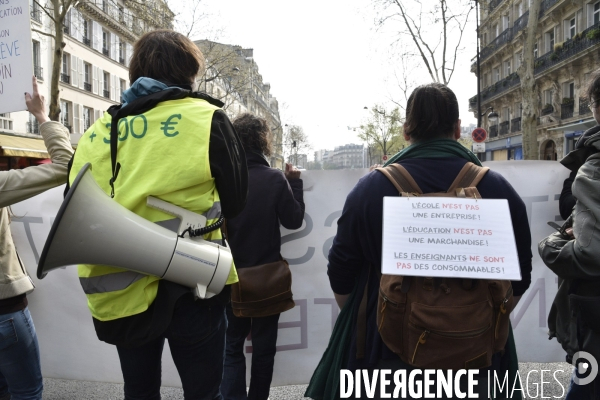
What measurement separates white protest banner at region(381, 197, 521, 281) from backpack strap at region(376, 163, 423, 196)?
53 mm

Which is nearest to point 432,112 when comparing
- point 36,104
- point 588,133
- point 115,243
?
point 588,133

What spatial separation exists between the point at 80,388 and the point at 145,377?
83.8 inches

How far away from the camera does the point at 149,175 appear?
1.56m

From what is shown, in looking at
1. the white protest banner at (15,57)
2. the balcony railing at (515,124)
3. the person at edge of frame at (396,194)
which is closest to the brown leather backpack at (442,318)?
the person at edge of frame at (396,194)

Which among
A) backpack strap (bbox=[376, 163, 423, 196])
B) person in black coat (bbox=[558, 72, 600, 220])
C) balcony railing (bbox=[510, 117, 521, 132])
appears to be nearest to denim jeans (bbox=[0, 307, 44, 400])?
backpack strap (bbox=[376, 163, 423, 196])

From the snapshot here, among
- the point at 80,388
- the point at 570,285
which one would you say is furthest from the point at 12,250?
the point at 570,285

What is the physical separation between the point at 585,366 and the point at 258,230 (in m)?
1.65

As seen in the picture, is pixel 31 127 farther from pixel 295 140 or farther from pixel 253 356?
pixel 295 140

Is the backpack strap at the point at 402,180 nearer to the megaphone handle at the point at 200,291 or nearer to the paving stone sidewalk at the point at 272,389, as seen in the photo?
the megaphone handle at the point at 200,291

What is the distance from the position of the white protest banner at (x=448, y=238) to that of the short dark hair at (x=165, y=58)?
910mm

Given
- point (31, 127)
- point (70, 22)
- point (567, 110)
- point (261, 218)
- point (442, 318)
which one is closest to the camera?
point (442, 318)

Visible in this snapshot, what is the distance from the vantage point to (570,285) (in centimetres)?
199

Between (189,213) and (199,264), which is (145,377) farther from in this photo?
(189,213)

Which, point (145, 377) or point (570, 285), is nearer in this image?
point (145, 377)
